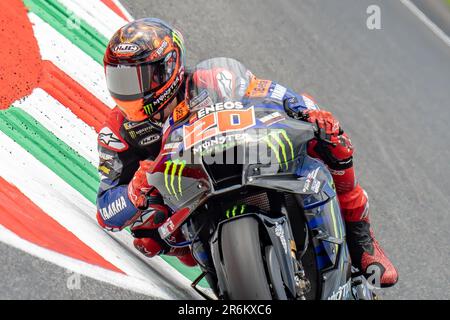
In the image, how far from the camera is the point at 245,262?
12.7ft

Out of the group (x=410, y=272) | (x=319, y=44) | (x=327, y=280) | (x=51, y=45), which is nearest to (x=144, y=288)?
(x=327, y=280)

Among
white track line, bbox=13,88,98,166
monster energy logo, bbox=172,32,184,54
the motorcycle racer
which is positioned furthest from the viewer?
white track line, bbox=13,88,98,166

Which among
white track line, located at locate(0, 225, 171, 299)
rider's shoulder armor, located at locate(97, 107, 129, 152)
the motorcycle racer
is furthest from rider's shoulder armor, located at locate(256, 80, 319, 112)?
white track line, located at locate(0, 225, 171, 299)

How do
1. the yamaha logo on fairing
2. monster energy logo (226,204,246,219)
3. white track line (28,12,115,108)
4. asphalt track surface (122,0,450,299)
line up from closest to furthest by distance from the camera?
monster energy logo (226,204,246,219) < the yamaha logo on fairing < asphalt track surface (122,0,450,299) < white track line (28,12,115,108)

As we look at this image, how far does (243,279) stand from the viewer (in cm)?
389

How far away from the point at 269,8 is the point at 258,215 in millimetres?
4530

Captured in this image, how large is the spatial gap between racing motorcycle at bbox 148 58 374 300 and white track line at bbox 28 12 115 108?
2835mm

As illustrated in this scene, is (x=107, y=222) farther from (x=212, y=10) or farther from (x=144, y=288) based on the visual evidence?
(x=212, y=10)

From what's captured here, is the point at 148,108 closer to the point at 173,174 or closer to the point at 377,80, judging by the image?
the point at 173,174

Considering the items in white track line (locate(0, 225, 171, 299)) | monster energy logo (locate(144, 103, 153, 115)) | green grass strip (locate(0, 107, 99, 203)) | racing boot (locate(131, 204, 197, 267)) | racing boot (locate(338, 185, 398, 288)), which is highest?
monster energy logo (locate(144, 103, 153, 115))

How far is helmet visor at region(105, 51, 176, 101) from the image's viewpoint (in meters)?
4.72

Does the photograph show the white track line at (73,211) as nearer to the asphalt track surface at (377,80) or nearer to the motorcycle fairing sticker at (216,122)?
the motorcycle fairing sticker at (216,122)

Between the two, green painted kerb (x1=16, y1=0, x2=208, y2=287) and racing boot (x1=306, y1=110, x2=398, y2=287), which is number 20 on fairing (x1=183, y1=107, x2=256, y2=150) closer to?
racing boot (x1=306, y1=110, x2=398, y2=287)

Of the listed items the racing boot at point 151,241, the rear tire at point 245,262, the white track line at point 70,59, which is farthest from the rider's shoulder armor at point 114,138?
the white track line at point 70,59
